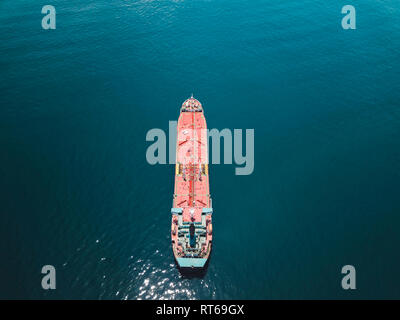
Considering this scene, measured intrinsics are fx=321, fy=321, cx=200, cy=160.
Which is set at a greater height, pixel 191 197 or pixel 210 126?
pixel 210 126

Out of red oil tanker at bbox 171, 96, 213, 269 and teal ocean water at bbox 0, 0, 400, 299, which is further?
teal ocean water at bbox 0, 0, 400, 299

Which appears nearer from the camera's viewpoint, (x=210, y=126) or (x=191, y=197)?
(x=191, y=197)

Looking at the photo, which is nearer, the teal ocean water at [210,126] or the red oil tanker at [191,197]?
the red oil tanker at [191,197]

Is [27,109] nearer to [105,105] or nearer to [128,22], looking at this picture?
[105,105]
